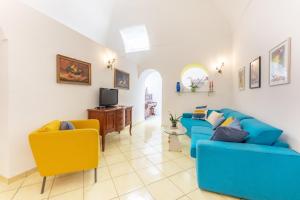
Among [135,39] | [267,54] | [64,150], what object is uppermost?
[135,39]

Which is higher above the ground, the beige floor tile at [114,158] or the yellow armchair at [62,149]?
the yellow armchair at [62,149]

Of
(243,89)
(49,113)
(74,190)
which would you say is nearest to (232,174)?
(74,190)

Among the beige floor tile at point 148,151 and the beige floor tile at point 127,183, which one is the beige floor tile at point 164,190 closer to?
the beige floor tile at point 127,183

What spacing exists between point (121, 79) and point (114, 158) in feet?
8.38

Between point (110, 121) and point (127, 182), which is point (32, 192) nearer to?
point (127, 182)

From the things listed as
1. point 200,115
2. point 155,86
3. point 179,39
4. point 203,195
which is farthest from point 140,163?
point 155,86

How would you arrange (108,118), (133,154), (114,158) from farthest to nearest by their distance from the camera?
(108,118) < (133,154) < (114,158)

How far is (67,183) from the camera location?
1.87m

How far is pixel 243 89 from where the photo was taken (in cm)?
338

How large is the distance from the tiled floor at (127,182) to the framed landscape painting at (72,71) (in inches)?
61.9

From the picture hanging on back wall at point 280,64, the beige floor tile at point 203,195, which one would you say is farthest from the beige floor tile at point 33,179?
the picture hanging on back wall at point 280,64

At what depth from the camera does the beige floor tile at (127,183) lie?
5.76ft

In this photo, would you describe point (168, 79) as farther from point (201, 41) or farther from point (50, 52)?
point (50, 52)

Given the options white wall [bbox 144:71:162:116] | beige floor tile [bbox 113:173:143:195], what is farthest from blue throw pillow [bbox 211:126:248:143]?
white wall [bbox 144:71:162:116]
